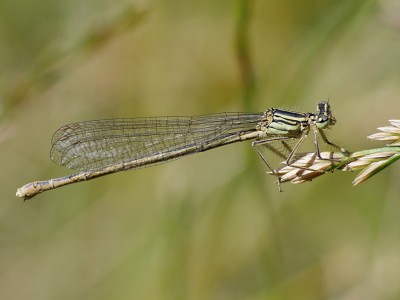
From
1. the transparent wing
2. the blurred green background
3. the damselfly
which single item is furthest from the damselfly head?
the transparent wing

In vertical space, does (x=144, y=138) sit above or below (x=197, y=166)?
above

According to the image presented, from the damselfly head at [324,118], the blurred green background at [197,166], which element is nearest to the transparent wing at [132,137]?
the blurred green background at [197,166]

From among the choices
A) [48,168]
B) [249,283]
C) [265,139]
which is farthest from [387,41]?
[48,168]

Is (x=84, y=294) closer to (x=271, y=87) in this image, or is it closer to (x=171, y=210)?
(x=171, y=210)

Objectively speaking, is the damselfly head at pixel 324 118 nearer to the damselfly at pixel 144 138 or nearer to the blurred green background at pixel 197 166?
the damselfly at pixel 144 138

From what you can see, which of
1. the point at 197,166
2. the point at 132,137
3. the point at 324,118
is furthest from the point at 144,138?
the point at 324,118

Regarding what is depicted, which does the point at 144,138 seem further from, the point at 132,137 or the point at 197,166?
the point at 197,166
